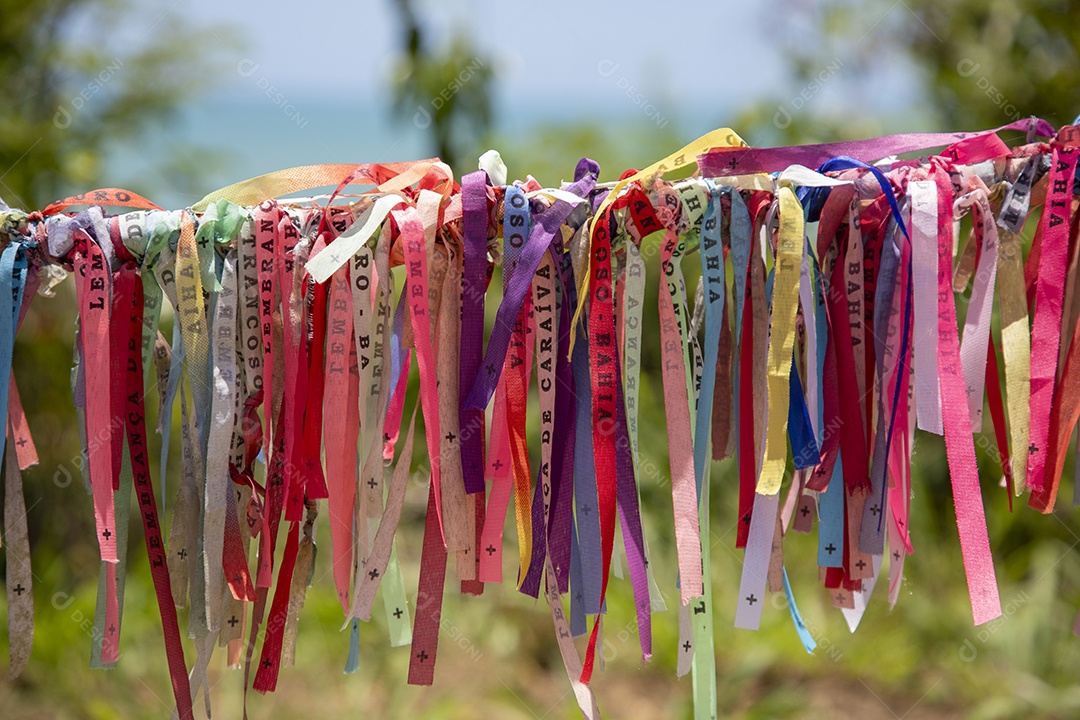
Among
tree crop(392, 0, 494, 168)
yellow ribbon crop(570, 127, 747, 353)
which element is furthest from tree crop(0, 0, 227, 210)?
yellow ribbon crop(570, 127, 747, 353)

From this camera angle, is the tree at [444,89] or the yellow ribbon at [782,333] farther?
the tree at [444,89]

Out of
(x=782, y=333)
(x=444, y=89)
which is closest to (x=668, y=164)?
(x=782, y=333)

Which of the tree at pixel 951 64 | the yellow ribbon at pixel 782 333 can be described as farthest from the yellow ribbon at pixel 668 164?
the tree at pixel 951 64

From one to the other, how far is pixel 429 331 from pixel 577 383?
153mm

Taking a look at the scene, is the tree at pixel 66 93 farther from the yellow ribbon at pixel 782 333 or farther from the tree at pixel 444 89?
the yellow ribbon at pixel 782 333

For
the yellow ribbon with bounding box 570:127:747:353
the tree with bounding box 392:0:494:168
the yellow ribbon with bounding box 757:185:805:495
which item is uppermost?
the tree with bounding box 392:0:494:168

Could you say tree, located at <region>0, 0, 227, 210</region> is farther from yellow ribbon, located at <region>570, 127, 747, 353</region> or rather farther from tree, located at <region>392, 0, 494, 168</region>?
yellow ribbon, located at <region>570, 127, 747, 353</region>

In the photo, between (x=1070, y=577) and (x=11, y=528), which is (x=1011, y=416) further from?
(x=1070, y=577)

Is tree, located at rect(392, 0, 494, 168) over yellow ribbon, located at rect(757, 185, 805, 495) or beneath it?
over

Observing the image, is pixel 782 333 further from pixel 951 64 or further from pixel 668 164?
pixel 951 64

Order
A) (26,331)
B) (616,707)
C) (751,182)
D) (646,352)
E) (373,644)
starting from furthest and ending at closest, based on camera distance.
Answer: (646,352)
(26,331)
(373,644)
(616,707)
(751,182)

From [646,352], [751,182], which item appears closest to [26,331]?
[646,352]

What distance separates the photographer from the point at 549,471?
2.76 feet

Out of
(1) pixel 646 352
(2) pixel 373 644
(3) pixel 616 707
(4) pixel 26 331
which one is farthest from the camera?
(1) pixel 646 352
